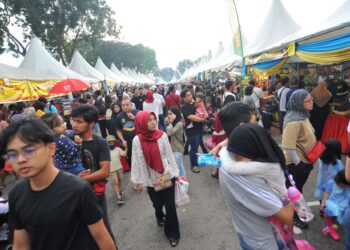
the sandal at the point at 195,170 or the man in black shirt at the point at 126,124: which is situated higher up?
the man in black shirt at the point at 126,124

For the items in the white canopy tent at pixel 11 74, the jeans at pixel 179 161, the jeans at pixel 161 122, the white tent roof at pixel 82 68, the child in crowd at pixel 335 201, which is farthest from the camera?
the white tent roof at pixel 82 68

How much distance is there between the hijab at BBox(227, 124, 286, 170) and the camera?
137 centimetres

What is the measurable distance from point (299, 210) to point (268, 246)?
369 millimetres

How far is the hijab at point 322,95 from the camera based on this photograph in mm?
5488

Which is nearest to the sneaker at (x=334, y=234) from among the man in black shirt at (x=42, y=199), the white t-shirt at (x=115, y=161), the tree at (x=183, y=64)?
the man in black shirt at (x=42, y=199)

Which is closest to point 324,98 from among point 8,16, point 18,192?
point 18,192

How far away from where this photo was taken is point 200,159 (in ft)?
7.28

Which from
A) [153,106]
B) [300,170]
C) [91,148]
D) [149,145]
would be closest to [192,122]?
[153,106]

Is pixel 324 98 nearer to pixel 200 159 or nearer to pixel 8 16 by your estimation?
pixel 200 159

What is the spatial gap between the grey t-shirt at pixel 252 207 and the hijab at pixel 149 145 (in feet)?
4.71

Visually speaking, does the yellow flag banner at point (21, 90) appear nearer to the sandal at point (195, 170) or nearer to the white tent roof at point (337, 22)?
the sandal at point (195, 170)

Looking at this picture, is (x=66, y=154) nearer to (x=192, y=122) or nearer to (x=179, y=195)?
(x=179, y=195)

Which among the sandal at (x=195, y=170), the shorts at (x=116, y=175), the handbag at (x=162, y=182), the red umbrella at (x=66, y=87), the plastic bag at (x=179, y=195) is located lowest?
the sandal at (x=195, y=170)

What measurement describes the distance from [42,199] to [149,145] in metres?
1.68
